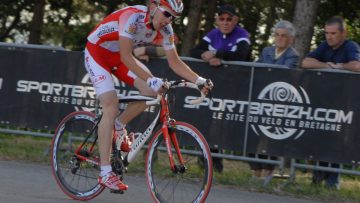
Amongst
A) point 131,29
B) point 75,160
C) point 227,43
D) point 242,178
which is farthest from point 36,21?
point 131,29

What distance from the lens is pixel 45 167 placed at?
31.0 ft

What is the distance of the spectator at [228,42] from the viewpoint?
960 centimetres

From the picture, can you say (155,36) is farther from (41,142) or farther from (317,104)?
(41,142)

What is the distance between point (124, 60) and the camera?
6770mm

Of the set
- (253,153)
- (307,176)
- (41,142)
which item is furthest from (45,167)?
(307,176)

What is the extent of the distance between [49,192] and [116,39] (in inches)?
66.3

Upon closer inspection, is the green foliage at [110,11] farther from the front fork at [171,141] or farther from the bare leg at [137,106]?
the front fork at [171,141]

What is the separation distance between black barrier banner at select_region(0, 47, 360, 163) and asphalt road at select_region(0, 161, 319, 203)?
33.4 inches

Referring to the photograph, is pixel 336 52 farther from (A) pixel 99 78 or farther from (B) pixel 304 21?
(B) pixel 304 21

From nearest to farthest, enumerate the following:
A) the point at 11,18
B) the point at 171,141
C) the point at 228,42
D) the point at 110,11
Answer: the point at 171,141 → the point at 228,42 → the point at 110,11 → the point at 11,18

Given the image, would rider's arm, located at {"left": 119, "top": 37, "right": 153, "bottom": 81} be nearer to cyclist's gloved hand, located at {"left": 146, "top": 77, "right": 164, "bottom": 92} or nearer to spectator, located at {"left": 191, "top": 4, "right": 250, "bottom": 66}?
cyclist's gloved hand, located at {"left": 146, "top": 77, "right": 164, "bottom": 92}

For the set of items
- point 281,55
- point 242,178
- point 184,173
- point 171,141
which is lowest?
point 242,178

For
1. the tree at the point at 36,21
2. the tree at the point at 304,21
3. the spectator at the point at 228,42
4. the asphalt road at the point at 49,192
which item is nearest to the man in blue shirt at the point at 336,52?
the spectator at the point at 228,42

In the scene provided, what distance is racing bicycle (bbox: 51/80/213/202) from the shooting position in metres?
6.64
